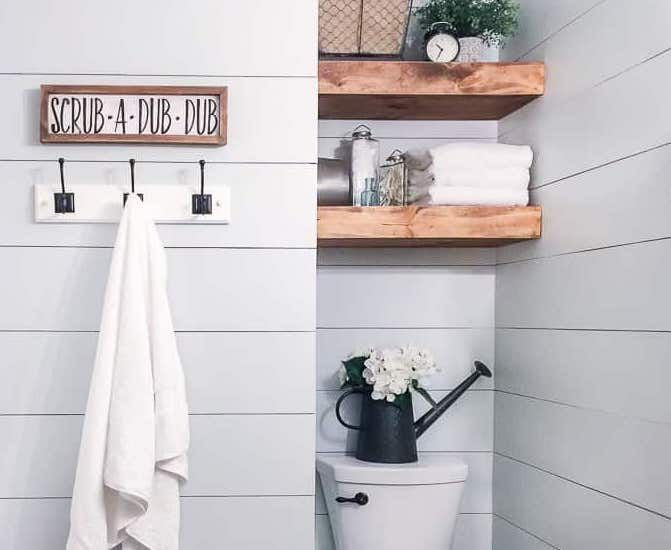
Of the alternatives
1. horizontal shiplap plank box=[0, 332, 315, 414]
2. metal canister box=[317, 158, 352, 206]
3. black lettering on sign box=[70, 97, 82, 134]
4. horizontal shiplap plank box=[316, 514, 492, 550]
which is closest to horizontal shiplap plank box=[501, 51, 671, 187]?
metal canister box=[317, 158, 352, 206]

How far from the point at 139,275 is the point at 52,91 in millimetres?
440

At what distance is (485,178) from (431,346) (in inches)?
19.9

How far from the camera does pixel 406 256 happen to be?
2.38 m

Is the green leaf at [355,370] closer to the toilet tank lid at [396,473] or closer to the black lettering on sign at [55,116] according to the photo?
the toilet tank lid at [396,473]

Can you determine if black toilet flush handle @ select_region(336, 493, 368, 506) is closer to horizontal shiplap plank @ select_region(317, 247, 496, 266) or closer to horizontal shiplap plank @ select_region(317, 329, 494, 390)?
horizontal shiplap plank @ select_region(317, 329, 494, 390)

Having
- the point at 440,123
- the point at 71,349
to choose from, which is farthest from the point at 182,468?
the point at 440,123

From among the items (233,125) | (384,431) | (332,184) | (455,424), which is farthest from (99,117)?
(455,424)

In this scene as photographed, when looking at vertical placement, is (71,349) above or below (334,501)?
above

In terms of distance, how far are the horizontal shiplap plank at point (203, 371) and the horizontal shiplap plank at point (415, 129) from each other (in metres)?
0.67

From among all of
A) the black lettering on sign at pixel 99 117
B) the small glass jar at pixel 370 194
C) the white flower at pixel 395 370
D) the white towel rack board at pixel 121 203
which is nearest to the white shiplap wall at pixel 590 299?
the white flower at pixel 395 370

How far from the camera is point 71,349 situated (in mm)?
1887

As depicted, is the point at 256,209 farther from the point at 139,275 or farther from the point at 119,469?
the point at 119,469

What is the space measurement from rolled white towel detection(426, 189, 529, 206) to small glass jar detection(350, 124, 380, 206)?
0.15 meters

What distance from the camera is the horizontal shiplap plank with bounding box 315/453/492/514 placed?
2371mm
